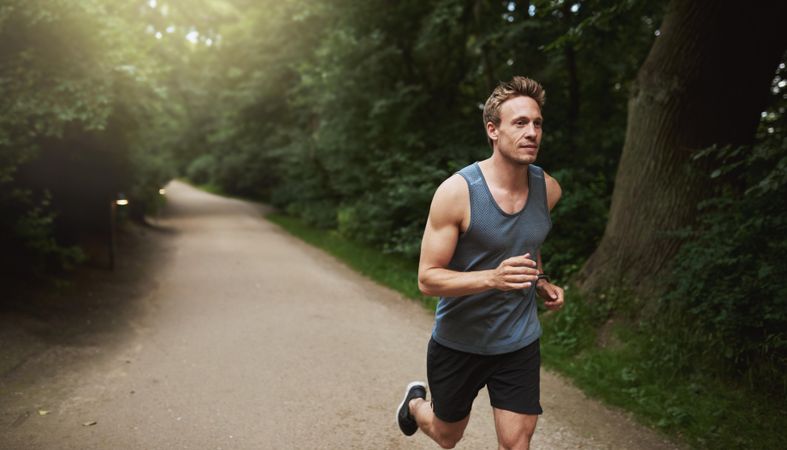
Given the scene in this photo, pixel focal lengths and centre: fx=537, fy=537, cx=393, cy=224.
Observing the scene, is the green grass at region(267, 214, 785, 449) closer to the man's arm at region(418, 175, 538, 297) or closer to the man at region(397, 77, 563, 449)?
the man at region(397, 77, 563, 449)

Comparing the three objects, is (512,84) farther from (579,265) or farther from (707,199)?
(579,265)

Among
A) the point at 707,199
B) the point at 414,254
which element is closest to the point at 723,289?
the point at 707,199

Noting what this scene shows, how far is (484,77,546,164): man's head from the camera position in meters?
2.38

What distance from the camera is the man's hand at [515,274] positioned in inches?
83.2

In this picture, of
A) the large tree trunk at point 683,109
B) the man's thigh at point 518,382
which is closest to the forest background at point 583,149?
the large tree trunk at point 683,109

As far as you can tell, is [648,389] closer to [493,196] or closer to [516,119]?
[493,196]

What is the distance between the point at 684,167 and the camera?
5.40 m

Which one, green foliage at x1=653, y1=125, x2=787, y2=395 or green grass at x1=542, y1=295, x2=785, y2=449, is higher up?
green foliage at x1=653, y1=125, x2=787, y2=395

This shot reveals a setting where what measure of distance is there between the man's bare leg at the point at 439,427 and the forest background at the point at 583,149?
2.04 metres

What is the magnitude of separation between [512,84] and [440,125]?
9026 millimetres

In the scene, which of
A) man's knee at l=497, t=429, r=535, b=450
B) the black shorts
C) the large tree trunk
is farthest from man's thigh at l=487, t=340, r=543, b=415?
the large tree trunk

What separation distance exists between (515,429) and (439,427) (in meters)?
0.52

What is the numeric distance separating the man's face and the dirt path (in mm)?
2315

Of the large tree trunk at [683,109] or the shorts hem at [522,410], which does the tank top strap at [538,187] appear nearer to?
the shorts hem at [522,410]
